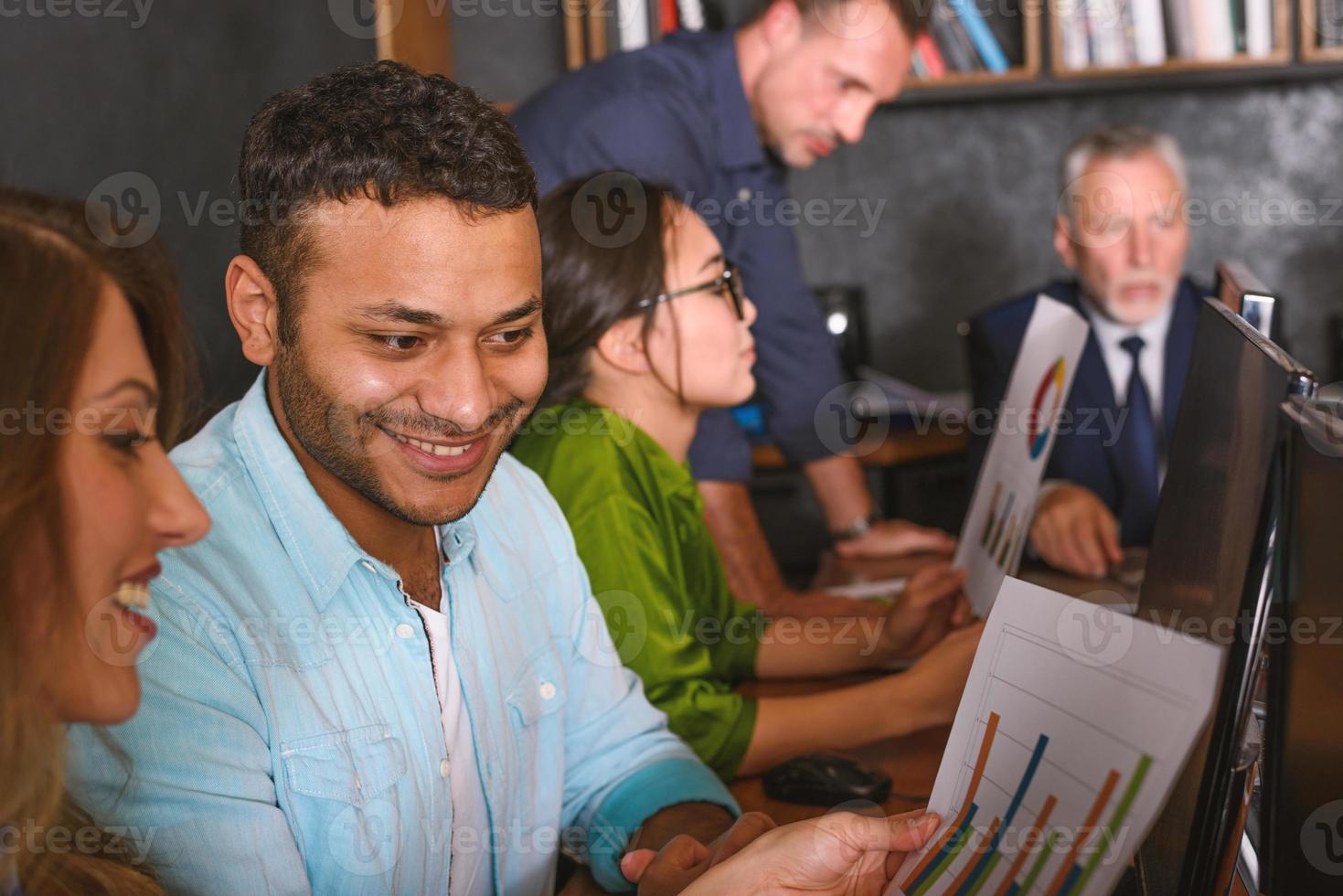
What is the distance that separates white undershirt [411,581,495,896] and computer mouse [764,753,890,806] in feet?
A: 0.92

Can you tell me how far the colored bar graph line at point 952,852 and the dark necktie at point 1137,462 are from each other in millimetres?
1494

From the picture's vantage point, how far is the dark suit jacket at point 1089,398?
226 centimetres

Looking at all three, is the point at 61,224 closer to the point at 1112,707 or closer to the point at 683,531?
the point at 1112,707

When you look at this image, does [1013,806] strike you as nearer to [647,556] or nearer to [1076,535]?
[647,556]

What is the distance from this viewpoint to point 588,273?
5.05 ft

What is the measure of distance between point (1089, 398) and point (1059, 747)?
170 cm

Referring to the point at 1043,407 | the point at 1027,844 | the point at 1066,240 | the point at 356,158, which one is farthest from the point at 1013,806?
the point at 1066,240

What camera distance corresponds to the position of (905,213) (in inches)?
145

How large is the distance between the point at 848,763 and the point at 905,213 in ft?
8.85

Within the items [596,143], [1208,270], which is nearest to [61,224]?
[596,143]

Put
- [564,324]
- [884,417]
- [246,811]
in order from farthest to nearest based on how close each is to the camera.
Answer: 1. [884,417]
2. [564,324]
3. [246,811]

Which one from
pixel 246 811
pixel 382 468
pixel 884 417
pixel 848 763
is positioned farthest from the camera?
pixel 884 417

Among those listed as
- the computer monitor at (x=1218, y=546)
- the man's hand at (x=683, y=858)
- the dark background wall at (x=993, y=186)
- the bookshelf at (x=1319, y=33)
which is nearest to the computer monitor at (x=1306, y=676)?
the computer monitor at (x=1218, y=546)

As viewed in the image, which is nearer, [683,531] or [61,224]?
[61,224]
